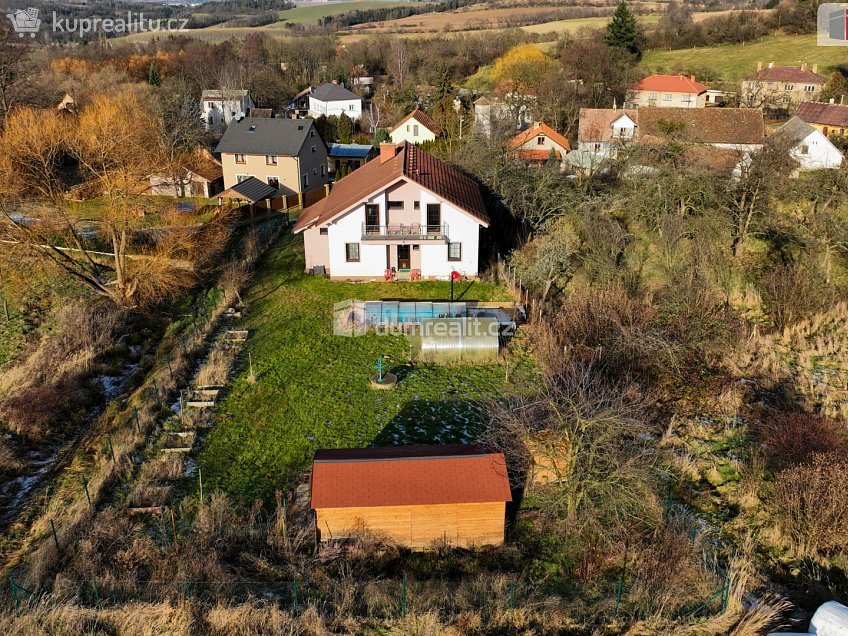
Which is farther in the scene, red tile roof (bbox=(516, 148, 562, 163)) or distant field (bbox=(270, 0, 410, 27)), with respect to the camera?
distant field (bbox=(270, 0, 410, 27))

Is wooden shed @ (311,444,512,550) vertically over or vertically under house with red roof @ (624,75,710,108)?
under

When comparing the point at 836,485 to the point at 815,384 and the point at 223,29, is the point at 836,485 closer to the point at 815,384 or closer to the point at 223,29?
the point at 815,384

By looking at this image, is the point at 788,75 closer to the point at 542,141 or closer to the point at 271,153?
the point at 542,141

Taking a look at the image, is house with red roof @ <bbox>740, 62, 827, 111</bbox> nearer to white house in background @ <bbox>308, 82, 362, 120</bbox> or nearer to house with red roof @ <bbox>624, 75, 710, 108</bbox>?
house with red roof @ <bbox>624, 75, 710, 108</bbox>

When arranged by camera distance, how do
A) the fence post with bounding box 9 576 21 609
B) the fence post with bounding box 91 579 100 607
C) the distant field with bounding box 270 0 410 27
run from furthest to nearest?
1. the distant field with bounding box 270 0 410 27
2. the fence post with bounding box 91 579 100 607
3. the fence post with bounding box 9 576 21 609

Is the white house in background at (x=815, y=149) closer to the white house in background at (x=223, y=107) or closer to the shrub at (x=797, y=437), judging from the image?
the shrub at (x=797, y=437)

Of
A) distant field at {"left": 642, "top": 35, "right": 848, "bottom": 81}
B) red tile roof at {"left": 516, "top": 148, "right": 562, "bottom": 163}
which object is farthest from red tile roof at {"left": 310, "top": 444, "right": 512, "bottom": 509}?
distant field at {"left": 642, "top": 35, "right": 848, "bottom": 81}

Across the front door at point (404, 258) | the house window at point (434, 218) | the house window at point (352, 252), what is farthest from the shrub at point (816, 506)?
the house window at point (352, 252)
